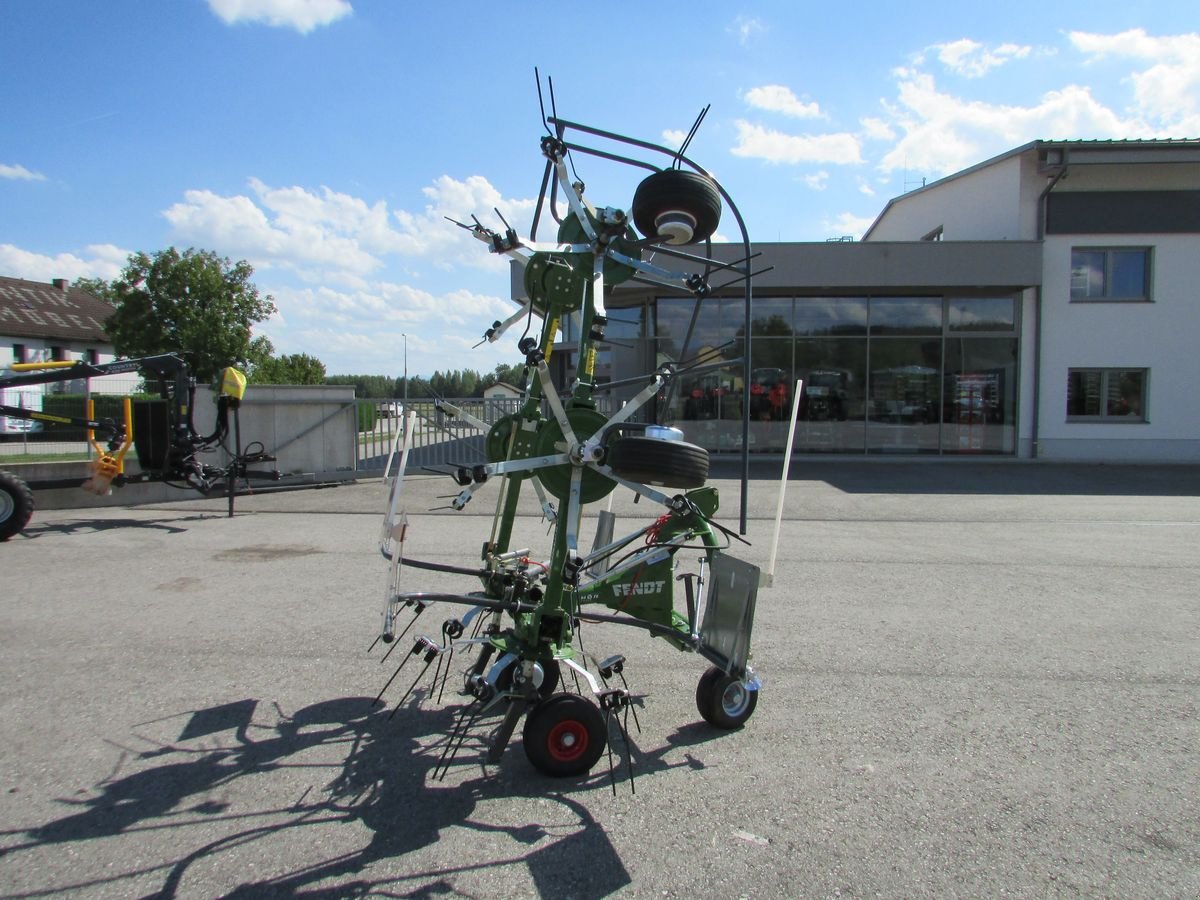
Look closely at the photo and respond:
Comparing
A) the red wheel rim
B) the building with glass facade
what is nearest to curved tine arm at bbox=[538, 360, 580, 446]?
the red wheel rim

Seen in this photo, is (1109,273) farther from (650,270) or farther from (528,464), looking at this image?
(528,464)

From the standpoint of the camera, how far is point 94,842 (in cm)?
296

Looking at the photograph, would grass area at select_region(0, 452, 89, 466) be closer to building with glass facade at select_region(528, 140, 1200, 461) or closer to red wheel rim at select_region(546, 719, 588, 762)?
building with glass facade at select_region(528, 140, 1200, 461)

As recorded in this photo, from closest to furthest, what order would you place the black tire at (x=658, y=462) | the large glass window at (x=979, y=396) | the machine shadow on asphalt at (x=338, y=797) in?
1. the machine shadow on asphalt at (x=338, y=797)
2. the black tire at (x=658, y=462)
3. the large glass window at (x=979, y=396)

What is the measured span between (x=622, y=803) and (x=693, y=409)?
16.4 meters

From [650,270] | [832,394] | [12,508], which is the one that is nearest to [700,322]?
[832,394]

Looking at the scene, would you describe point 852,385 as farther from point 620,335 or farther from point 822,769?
point 822,769

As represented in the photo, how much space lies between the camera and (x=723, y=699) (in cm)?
400

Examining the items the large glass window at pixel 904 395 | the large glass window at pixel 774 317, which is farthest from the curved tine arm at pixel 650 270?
the large glass window at pixel 904 395

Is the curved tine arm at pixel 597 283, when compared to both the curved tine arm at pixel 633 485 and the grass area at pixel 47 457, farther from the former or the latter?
the grass area at pixel 47 457

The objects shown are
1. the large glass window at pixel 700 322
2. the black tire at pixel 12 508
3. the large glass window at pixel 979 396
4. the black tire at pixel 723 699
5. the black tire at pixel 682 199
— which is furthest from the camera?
the large glass window at pixel 979 396

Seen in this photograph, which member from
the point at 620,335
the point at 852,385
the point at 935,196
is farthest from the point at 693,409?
the point at 935,196

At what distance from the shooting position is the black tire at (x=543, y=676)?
12.0 feet

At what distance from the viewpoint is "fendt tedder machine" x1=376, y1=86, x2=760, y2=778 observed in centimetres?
348
